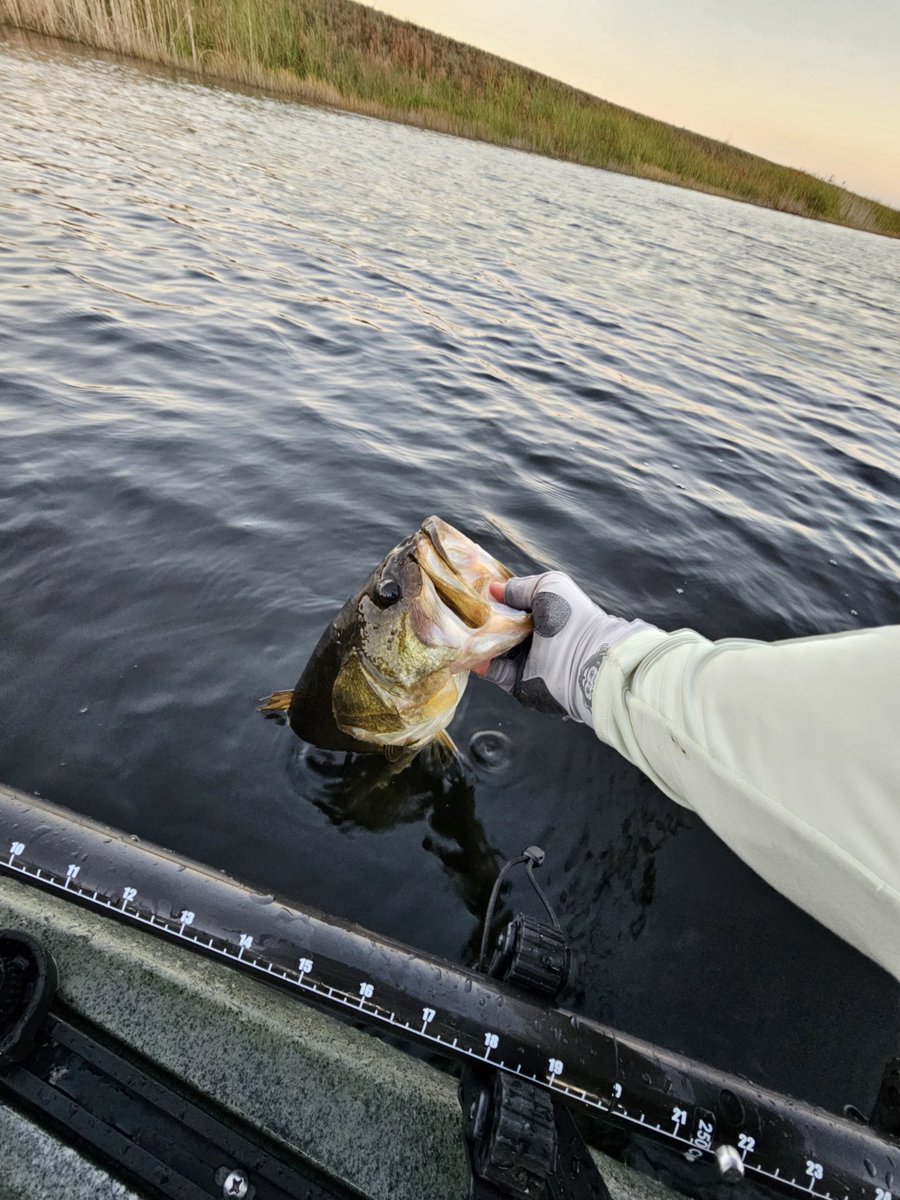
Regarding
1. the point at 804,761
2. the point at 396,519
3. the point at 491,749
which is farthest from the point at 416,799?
the point at 396,519

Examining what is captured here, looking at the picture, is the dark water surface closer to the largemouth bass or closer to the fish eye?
the largemouth bass

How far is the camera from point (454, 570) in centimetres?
241

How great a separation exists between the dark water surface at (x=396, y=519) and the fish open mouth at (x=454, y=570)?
87 centimetres

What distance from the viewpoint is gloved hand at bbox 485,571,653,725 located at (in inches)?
92.7

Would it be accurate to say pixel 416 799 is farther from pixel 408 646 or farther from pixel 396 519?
pixel 396 519

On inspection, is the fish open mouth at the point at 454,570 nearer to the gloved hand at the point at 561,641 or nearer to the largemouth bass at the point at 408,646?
the largemouth bass at the point at 408,646

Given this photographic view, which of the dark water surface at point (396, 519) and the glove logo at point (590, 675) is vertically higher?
the glove logo at point (590, 675)

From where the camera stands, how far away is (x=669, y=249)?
52.7 ft

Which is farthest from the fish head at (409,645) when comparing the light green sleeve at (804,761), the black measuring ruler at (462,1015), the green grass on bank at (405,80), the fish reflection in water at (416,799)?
the green grass on bank at (405,80)

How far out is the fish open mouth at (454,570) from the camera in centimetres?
237

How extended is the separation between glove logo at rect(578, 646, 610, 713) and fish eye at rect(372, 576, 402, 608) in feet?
2.34

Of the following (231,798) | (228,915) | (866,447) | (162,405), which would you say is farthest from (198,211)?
(228,915)

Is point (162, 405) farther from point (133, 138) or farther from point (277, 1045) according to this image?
point (133, 138)

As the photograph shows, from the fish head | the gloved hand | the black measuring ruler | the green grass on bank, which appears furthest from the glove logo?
the green grass on bank
